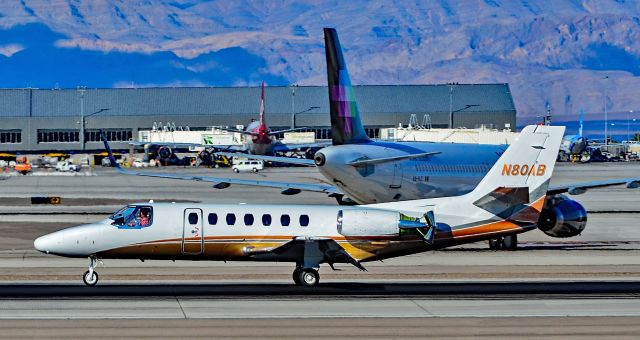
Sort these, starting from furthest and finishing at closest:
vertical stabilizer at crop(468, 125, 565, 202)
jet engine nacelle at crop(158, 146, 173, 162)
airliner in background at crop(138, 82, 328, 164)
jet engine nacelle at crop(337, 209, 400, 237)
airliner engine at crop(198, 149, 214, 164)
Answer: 1. airliner engine at crop(198, 149, 214, 164)
2. jet engine nacelle at crop(158, 146, 173, 162)
3. airliner in background at crop(138, 82, 328, 164)
4. vertical stabilizer at crop(468, 125, 565, 202)
5. jet engine nacelle at crop(337, 209, 400, 237)

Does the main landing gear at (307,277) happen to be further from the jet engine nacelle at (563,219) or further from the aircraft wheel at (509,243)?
the jet engine nacelle at (563,219)

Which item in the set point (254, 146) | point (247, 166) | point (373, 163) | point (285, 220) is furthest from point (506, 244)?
point (254, 146)

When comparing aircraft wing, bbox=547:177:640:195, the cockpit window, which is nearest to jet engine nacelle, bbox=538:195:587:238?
aircraft wing, bbox=547:177:640:195

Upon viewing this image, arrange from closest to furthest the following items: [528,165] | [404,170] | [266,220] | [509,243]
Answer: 1. [266,220]
2. [528,165]
3. [509,243]
4. [404,170]

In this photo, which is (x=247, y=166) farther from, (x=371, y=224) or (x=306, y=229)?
(x=371, y=224)

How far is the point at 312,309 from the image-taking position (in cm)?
3719

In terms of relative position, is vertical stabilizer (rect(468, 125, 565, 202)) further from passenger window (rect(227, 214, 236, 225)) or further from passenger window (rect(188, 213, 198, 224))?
passenger window (rect(188, 213, 198, 224))

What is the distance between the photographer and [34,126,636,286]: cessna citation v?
40.8m

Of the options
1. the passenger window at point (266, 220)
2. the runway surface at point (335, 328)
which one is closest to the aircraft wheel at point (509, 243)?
the passenger window at point (266, 220)

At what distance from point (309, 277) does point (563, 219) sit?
712 inches

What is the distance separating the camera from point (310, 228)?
41.8 meters

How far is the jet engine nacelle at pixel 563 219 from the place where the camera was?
56219 mm

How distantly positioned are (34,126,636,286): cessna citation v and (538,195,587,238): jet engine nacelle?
13.0 meters

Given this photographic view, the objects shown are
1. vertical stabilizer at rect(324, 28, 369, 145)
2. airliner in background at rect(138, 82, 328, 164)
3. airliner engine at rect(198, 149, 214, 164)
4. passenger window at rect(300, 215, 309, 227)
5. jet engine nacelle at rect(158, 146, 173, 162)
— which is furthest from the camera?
airliner engine at rect(198, 149, 214, 164)
